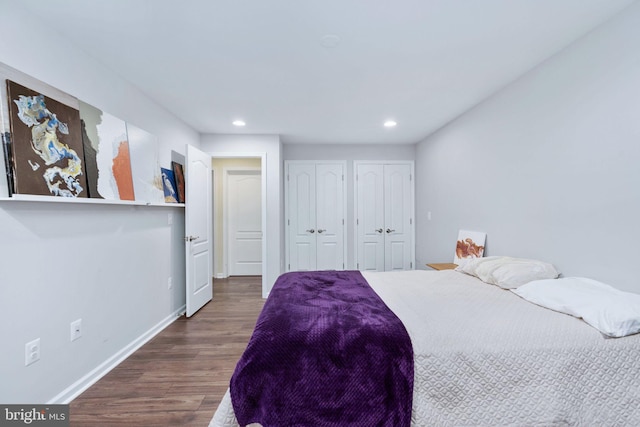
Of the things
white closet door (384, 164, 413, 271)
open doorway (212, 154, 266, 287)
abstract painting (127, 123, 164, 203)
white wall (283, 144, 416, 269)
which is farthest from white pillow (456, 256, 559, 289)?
open doorway (212, 154, 266, 287)

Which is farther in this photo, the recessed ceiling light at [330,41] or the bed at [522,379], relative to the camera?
the recessed ceiling light at [330,41]

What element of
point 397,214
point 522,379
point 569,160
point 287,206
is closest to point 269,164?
point 287,206

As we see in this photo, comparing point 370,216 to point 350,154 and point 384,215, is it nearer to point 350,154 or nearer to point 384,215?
point 384,215

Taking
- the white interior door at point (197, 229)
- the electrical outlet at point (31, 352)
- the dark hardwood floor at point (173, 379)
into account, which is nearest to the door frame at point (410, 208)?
the dark hardwood floor at point (173, 379)

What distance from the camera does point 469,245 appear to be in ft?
9.43

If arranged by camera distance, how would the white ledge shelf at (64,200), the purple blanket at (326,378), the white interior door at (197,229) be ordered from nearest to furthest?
the purple blanket at (326,378) < the white ledge shelf at (64,200) < the white interior door at (197,229)

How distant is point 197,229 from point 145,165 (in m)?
1.01

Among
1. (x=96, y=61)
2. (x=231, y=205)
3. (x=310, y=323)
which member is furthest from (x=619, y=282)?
(x=231, y=205)

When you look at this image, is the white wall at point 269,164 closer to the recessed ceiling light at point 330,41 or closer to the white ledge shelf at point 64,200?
the white ledge shelf at point 64,200

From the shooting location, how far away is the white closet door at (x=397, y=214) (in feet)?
14.7

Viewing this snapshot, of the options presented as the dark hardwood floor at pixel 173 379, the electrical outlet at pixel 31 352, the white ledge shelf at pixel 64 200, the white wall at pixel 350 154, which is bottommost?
the dark hardwood floor at pixel 173 379

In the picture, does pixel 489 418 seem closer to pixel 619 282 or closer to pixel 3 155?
pixel 619 282

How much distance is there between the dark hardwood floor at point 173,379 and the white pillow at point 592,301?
211 centimetres

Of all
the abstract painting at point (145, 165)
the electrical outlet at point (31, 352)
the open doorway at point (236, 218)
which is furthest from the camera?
the open doorway at point (236, 218)
